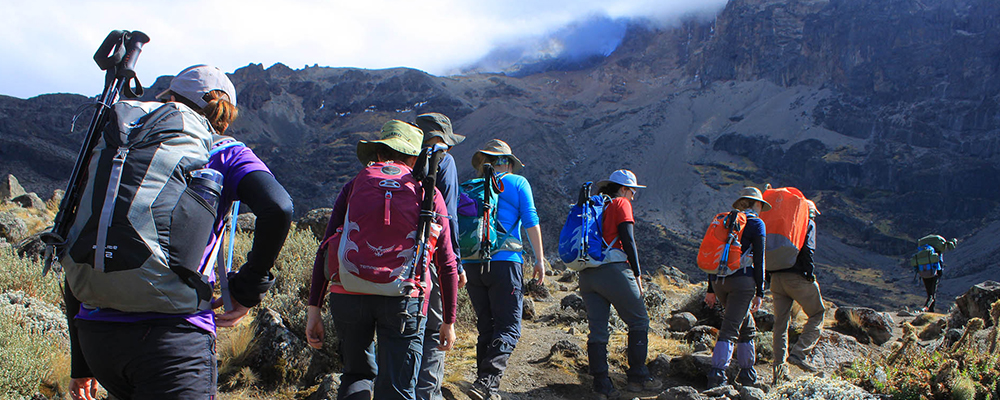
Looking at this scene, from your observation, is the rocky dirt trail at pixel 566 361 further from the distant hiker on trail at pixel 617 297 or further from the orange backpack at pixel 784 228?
the orange backpack at pixel 784 228

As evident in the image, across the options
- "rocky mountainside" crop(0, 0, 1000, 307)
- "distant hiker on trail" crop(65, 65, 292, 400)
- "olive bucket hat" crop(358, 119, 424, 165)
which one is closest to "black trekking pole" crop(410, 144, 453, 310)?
"olive bucket hat" crop(358, 119, 424, 165)

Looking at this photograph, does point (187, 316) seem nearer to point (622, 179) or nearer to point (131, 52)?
point (131, 52)

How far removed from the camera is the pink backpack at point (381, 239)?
249 cm

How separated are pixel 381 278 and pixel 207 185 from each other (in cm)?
82

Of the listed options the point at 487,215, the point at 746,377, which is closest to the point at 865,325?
the point at 746,377

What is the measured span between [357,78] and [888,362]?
14046 cm

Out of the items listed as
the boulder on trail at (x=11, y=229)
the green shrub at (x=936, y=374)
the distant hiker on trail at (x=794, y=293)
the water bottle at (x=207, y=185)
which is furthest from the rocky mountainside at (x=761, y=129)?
the water bottle at (x=207, y=185)

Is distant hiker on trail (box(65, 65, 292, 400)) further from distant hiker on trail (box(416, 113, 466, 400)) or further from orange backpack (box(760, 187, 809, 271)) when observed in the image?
orange backpack (box(760, 187, 809, 271))

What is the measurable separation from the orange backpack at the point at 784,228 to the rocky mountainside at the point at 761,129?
4579 cm

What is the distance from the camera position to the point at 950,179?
76062 mm

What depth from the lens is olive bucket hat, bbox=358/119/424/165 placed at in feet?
9.46

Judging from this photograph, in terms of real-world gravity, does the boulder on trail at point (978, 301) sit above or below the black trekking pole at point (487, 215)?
below

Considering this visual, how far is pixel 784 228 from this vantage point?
5203 millimetres

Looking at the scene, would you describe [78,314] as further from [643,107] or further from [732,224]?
[643,107]
